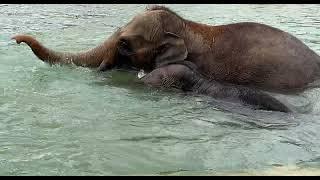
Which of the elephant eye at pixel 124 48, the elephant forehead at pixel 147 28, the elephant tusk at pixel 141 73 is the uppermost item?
the elephant forehead at pixel 147 28

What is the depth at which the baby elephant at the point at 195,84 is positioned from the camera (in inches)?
248

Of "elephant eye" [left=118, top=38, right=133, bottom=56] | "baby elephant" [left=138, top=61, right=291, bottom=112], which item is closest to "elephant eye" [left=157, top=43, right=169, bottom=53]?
"baby elephant" [left=138, top=61, right=291, bottom=112]

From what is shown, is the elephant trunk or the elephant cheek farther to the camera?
the elephant trunk

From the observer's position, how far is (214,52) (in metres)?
7.12

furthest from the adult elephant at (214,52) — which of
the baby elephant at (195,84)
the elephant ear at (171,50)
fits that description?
the baby elephant at (195,84)

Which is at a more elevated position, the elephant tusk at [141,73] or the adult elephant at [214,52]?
the adult elephant at [214,52]

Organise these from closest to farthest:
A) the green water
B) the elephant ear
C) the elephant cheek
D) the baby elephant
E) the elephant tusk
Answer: the green water, the baby elephant, the elephant ear, the elephant cheek, the elephant tusk

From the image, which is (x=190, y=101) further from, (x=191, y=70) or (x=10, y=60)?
(x=10, y=60)

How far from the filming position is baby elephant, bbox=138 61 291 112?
631cm

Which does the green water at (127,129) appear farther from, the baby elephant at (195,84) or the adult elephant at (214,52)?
the adult elephant at (214,52)

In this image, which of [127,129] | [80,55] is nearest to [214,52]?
[80,55]

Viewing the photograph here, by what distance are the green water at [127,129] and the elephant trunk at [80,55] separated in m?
0.13

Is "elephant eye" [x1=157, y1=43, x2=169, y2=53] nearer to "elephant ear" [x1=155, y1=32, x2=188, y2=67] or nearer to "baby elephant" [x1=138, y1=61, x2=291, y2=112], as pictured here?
"elephant ear" [x1=155, y1=32, x2=188, y2=67]

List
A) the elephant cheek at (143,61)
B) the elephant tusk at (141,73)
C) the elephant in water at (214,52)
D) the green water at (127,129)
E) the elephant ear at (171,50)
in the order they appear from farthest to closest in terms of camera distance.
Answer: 1. the elephant tusk at (141,73)
2. the elephant cheek at (143,61)
3. the elephant ear at (171,50)
4. the elephant in water at (214,52)
5. the green water at (127,129)
